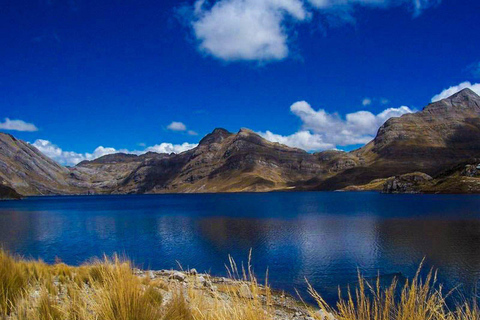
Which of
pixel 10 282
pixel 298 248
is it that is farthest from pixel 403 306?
pixel 298 248

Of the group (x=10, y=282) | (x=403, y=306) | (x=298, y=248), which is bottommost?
(x=298, y=248)

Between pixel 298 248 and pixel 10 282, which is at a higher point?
pixel 10 282

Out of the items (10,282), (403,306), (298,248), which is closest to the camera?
(403,306)

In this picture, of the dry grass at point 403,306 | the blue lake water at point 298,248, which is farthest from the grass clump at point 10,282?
the blue lake water at point 298,248

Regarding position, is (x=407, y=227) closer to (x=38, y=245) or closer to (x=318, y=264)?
(x=318, y=264)

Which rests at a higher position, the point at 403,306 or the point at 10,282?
the point at 403,306

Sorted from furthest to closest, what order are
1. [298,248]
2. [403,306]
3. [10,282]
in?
[298,248]
[10,282]
[403,306]

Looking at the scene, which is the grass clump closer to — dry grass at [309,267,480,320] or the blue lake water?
dry grass at [309,267,480,320]

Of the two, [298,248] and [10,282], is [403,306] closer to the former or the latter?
[10,282]

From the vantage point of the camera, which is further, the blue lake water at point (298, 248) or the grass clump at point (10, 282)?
the blue lake water at point (298, 248)

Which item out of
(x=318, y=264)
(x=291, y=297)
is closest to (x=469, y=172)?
(x=318, y=264)

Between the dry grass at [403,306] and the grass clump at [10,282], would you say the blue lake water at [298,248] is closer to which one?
the grass clump at [10,282]

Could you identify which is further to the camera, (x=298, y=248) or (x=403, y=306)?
(x=298, y=248)

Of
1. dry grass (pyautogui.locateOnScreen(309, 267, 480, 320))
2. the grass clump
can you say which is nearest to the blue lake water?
the grass clump
